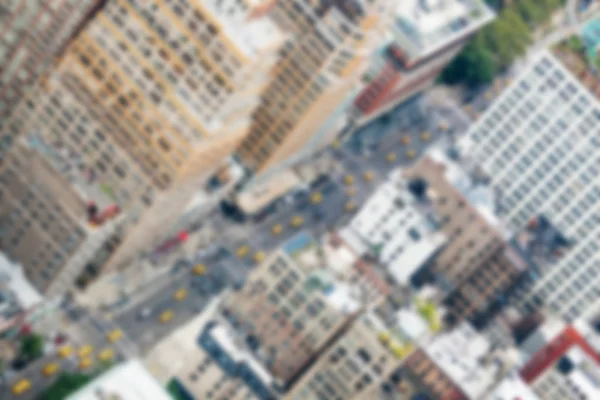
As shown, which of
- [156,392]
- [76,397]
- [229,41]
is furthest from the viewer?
[229,41]

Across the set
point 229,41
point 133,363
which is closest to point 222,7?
point 229,41

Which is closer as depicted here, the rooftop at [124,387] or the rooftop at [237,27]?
the rooftop at [124,387]

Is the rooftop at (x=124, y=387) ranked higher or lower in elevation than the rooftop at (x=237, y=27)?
lower

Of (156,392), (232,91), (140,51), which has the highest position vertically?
(140,51)

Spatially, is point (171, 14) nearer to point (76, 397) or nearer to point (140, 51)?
point (140, 51)

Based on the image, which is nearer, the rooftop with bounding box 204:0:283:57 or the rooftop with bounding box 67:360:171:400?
the rooftop with bounding box 67:360:171:400

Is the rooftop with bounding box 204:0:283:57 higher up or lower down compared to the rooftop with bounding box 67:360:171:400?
higher up

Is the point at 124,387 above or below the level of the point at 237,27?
below

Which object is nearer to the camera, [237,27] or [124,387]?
[124,387]
